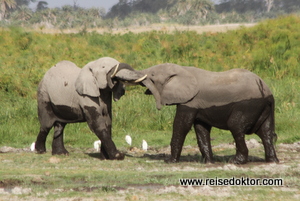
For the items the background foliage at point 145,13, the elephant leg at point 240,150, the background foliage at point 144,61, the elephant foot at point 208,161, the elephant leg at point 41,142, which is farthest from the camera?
the background foliage at point 145,13

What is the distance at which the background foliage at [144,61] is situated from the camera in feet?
50.6

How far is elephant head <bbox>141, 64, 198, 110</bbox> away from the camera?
1014 centimetres

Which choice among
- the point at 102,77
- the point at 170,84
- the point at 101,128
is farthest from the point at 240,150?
the point at 102,77

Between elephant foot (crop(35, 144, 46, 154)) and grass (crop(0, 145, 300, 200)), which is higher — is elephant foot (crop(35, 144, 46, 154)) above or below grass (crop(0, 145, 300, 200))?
below

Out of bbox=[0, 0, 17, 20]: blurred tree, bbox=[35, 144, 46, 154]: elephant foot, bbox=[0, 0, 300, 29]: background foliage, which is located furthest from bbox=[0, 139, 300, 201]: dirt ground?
bbox=[0, 0, 17, 20]: blurred tree

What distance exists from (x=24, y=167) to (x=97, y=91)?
5.78ft

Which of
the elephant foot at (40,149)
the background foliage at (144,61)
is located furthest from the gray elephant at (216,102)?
the background foliage at (144,61)

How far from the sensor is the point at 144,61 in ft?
81.1

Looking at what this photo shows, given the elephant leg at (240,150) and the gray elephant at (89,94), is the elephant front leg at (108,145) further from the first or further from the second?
the elephant leg at (240,150)

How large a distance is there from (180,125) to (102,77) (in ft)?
5.19

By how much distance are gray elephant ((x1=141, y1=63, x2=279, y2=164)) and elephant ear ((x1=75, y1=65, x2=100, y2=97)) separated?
90 centimetres

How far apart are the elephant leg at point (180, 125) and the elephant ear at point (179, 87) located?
161 mm

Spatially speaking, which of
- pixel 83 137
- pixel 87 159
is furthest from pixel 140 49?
pixel 87 159

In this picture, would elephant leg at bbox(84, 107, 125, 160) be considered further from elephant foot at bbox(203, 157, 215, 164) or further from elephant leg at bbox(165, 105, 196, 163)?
elephant foot at bbox(203, 157, 215, 164)
